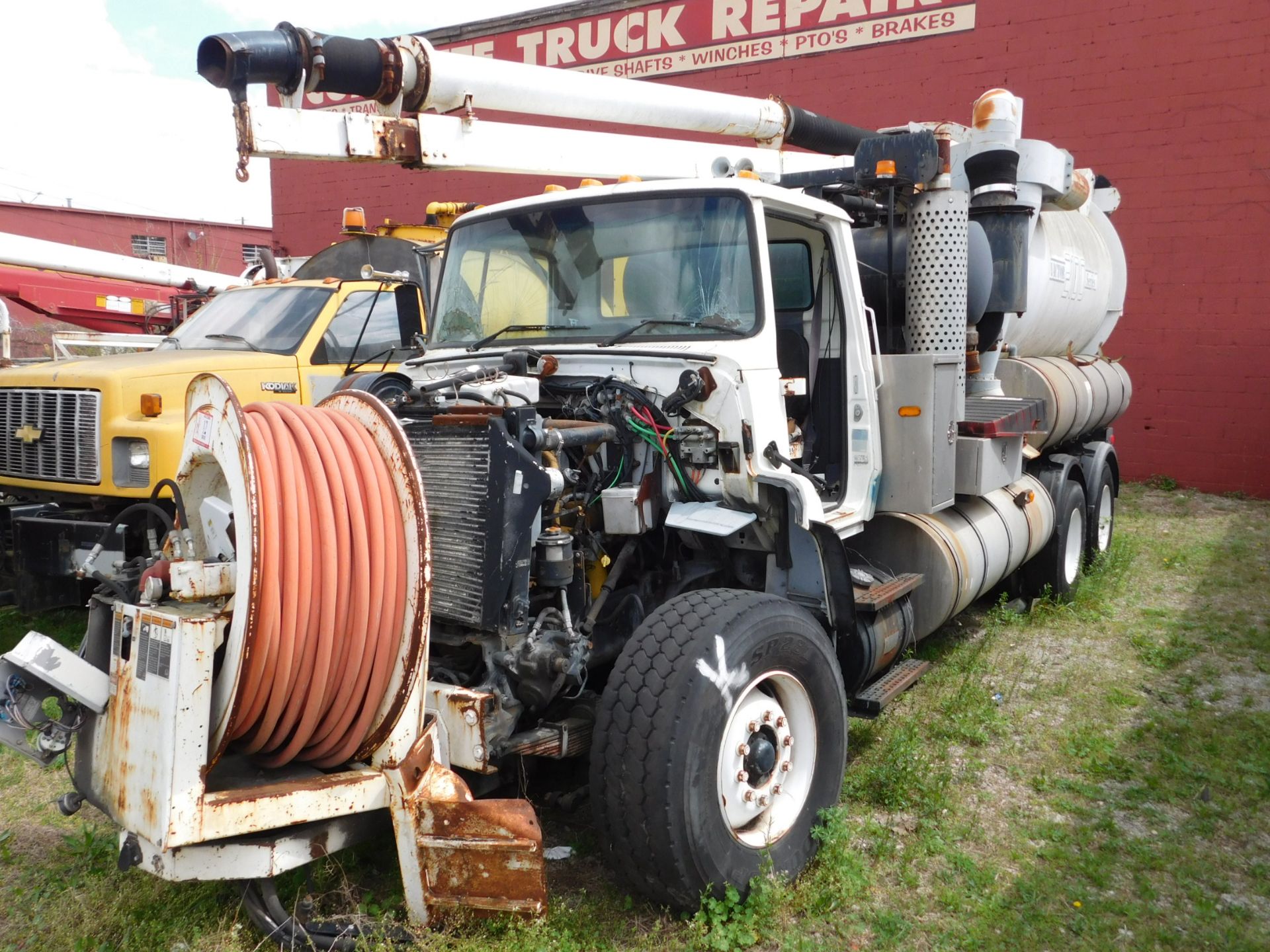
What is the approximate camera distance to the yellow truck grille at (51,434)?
599 cm

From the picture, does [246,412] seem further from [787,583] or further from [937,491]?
[937,491]

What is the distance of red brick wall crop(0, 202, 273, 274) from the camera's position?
83.1 feet

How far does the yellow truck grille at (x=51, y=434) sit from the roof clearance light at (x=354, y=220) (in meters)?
3.65

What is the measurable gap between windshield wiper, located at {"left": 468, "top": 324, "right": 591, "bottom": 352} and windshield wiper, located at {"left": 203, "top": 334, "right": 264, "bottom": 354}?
10.7 ft

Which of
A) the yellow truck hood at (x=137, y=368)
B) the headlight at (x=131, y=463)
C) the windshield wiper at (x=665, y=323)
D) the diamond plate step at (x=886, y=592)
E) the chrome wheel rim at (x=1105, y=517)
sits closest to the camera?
the windshield wiper at (x=665, y=323)

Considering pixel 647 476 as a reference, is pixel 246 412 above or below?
above

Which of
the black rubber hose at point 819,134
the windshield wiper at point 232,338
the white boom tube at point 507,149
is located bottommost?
the windshield wiper at point 232,338

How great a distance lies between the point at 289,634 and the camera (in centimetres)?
286

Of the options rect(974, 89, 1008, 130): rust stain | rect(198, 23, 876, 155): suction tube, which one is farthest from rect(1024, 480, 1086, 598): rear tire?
rect(198, 23, 876, 155): suction tube

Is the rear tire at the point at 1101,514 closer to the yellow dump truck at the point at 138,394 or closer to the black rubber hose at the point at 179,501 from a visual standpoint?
the yellow dump truck at the point at 138,394

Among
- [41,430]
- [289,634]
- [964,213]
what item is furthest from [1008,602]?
[41,430]

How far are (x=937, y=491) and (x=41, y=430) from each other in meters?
5.18

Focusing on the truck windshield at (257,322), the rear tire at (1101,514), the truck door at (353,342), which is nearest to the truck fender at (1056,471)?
the rear tire at (1101,514)

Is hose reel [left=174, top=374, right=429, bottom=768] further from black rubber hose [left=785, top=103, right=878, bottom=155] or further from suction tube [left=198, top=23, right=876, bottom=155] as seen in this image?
black rubber hose [left=785, top=103, right=878, bottom=155]
